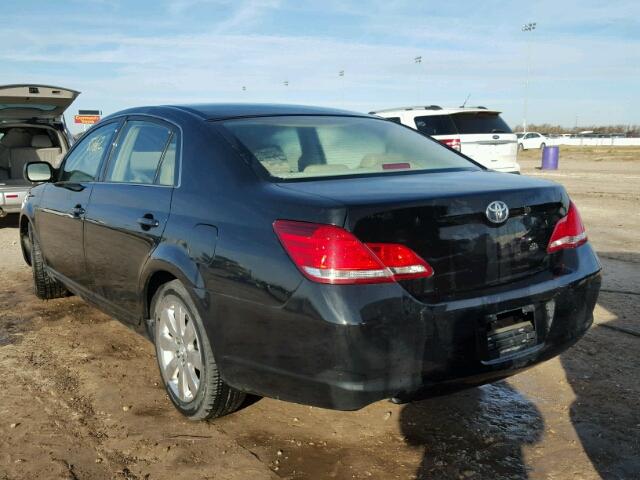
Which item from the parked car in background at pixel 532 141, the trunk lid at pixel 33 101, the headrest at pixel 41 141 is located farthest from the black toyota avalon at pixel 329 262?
the parked car in background at pixel 532 141

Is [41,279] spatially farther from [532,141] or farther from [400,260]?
[532,141]

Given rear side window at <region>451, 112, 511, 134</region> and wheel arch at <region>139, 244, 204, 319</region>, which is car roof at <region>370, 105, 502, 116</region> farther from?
wheel arch at <region>139, 244, 204, 319</region>

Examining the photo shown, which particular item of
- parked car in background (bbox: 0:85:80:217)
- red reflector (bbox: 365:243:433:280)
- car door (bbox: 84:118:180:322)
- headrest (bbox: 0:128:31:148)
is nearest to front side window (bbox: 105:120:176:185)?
car door (bbox: 84:118:180:322)

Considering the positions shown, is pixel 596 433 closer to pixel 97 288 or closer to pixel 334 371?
pixel 334 371

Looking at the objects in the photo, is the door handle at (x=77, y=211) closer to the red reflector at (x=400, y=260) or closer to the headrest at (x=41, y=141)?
the red reflector at (x=400, y=260)

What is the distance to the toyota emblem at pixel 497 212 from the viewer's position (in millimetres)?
2600

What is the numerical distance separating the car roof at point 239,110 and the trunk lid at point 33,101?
552 cm

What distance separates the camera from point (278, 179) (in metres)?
2.82

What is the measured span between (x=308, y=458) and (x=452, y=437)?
2.35ft

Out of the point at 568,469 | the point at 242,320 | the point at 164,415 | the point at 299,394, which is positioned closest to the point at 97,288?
the point at 164,415

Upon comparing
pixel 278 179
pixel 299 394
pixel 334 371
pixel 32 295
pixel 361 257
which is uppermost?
pixel 278 179

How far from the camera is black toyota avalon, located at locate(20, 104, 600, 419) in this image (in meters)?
2.38

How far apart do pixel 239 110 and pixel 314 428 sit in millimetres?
1831

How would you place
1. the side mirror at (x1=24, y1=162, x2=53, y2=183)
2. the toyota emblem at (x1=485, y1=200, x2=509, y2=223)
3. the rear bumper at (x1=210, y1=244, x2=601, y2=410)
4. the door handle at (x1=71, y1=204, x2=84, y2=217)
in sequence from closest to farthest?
the rear bumper at (x1=210, y1=244, x2=601, y2=410)
the toyota emblem at (x1=485, y1=200, x2=509, y2=223)
the door handle at (x1=71, y1=204, x2=84, y2=217)
the side mirror at (x1=24, y1=162, x2=53, y2=183)
